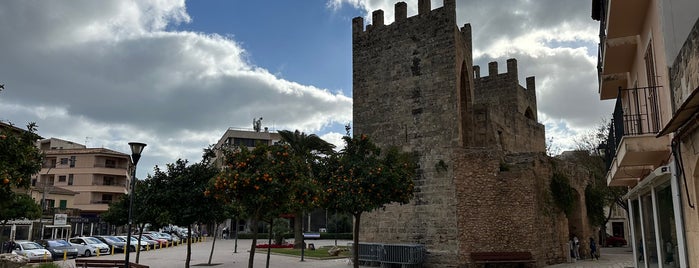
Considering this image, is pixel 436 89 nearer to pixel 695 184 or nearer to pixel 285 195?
pixel 285 195

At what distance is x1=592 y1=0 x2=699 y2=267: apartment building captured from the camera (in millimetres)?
6027

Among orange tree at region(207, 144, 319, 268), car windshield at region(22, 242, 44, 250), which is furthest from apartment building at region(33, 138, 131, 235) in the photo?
orange tree at region(207, 144, 319, 268)

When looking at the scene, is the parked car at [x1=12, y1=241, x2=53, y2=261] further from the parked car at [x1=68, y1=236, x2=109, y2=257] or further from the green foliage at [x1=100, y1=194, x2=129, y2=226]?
the green foliage at [x1=100, y1=194, x2=129, y2=226]

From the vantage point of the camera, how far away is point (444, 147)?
20.3m

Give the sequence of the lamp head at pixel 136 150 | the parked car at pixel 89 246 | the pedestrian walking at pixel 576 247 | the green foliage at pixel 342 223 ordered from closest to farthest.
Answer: the lamp head at pixel 136 150 → the pedestrian walking at pixel 576 247 → the parked car at pixel 89 246 → the green foliage at pixel 342 223

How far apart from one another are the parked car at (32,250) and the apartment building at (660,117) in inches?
1043

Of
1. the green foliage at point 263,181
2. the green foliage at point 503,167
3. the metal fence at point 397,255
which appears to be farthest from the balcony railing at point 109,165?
the green foliage at point 263,181

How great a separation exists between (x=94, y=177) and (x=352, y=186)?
160 feet

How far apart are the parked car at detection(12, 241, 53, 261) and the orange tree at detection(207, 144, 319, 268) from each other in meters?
17.9

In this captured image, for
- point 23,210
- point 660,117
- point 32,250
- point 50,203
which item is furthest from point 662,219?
point 50,203

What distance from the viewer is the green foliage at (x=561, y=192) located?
73.0 feet

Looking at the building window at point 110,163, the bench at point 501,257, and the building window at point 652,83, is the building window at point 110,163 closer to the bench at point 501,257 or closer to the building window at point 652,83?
the bench at point 501,257

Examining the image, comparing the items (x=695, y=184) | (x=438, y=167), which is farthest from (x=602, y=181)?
(x=695, y=184)

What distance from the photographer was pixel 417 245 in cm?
1972
